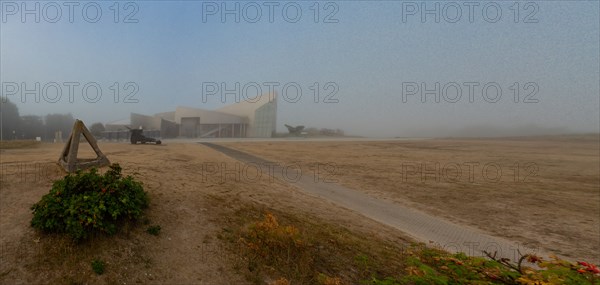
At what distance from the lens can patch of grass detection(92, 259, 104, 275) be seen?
4.20 meters

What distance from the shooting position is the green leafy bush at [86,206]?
184 inches

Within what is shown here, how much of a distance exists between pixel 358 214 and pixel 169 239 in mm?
5219

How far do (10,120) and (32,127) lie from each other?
186 inches

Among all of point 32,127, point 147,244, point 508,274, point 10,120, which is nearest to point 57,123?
point 32,127

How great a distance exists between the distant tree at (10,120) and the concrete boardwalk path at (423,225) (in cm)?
7661

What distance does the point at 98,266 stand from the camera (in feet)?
14.0

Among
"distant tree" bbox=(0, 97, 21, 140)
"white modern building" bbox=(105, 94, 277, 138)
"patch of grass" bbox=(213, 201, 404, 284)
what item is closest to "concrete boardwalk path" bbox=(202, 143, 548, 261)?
"patch of grass" bbox=(213, 201, 404, 284)

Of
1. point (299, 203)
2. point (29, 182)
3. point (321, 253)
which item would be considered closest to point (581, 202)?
point (299, 203)

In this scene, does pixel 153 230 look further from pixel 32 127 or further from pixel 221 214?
pixel 32 127

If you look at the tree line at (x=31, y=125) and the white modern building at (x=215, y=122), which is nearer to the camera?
the tree line at (x=31, y=125)

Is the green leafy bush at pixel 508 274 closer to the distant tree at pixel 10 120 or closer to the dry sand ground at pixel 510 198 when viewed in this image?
the dry sand ground at pixel 510 198

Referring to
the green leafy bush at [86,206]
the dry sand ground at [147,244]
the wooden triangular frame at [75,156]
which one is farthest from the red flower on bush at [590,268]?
the wooden triangular frame at [75,156]

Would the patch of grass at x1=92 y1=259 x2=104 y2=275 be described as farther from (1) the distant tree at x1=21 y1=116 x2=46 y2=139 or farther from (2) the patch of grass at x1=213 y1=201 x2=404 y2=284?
(1) the distant tree at x1=21 y1=116 x2=46 y2=139

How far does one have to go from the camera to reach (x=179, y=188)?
789 centimetres
